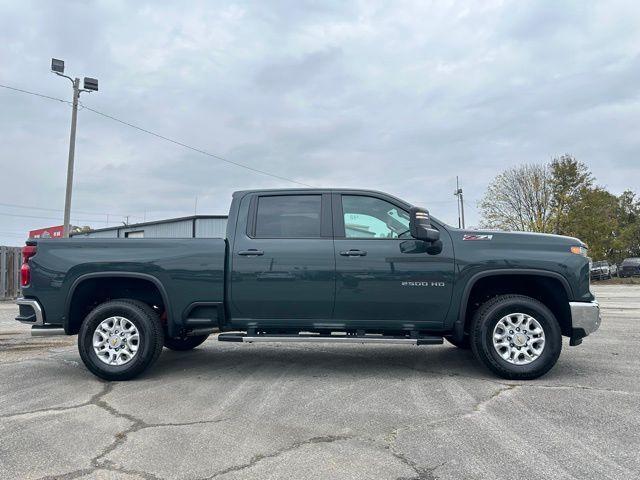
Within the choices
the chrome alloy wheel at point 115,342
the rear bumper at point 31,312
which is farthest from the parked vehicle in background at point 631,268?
the rear bumper at point 31,312

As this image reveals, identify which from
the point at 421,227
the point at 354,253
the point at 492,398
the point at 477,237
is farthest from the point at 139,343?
the point at 477,237

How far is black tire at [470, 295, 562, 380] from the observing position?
493 cm

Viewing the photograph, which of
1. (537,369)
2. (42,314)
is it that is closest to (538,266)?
(537,369)

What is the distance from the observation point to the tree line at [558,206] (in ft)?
123

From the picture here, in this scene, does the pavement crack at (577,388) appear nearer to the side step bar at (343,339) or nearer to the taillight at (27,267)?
the side step bar at (343,339)

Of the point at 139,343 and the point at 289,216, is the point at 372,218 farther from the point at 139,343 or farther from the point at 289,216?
the point at 139,343

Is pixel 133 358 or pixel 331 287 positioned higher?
pixel 331 287

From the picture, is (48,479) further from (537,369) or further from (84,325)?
(537,369)

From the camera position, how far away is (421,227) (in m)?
4.83

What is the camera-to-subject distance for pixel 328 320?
5.16 m

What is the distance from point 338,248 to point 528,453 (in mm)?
2621

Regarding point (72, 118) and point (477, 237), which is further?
point (72, 118)

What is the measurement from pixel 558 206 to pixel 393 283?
1502 inches

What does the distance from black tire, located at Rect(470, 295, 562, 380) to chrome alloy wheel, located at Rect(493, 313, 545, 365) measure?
4 cm
